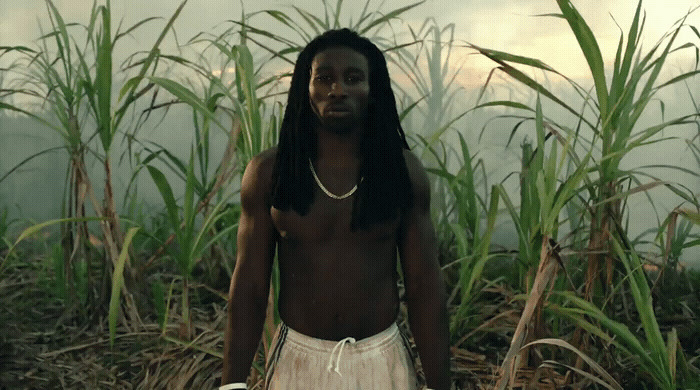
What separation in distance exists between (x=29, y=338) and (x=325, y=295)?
1.52 meters

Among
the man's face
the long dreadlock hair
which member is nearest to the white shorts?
the long dreadlock hair

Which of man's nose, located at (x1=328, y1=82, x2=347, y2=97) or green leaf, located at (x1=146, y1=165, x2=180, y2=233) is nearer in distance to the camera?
man's nose, located at (x1=328, y1=82, x2=347, y2=97)

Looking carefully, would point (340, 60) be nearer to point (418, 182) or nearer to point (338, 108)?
point (338, 108)

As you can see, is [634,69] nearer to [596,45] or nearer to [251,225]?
[596,45]

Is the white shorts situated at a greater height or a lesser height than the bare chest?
lesser

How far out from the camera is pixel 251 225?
142cm

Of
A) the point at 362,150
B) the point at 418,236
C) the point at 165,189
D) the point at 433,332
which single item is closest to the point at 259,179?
the point at 362,150

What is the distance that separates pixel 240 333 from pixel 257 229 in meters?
0.19

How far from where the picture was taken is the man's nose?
1302 millimetres

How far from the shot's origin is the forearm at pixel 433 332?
1.42 metres

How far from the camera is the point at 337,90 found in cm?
130

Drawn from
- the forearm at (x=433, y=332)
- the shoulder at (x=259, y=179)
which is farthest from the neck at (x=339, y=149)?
the forearm at (x=433, y=332)

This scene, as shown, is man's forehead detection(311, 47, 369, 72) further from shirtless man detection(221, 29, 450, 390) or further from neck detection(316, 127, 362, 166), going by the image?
neck detection(316, 127, 362, 166)

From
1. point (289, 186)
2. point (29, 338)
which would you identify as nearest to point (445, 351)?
point (289, 186)
